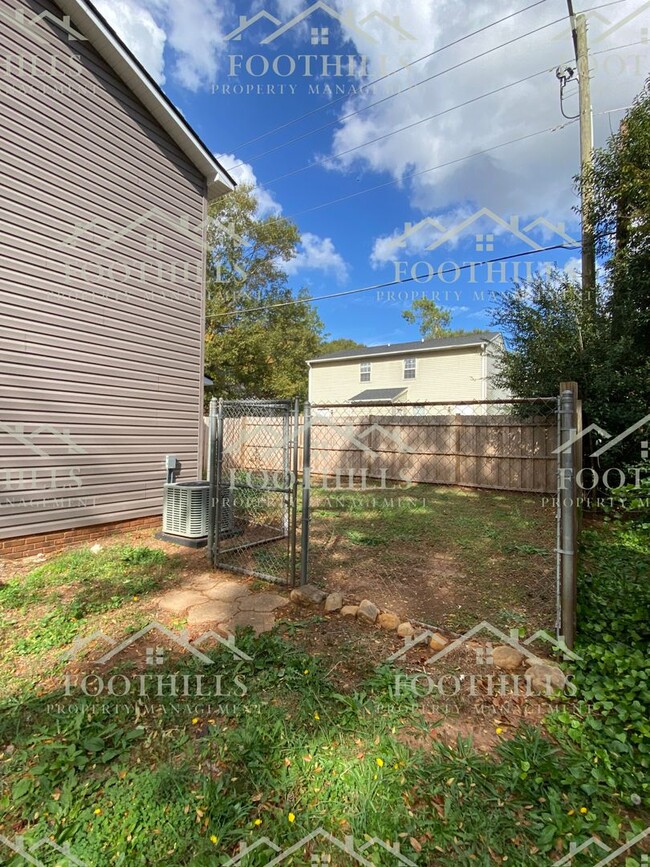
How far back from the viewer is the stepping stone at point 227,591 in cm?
301

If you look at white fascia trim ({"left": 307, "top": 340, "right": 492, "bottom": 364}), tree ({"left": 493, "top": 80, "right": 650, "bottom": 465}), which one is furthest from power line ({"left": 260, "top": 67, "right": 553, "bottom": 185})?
white fascia trim ({"left": 307, "top": 340, "right": 492, "bottom": 364})

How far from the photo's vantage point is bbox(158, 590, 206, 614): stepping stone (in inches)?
111

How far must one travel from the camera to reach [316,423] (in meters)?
10.1

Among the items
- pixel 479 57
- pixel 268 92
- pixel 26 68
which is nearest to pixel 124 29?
pixel 26 68

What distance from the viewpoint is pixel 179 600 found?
9.67 ft

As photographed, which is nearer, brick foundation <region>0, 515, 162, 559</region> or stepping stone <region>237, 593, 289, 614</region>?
stepping stone <region>237, 593, 289, 614</region>

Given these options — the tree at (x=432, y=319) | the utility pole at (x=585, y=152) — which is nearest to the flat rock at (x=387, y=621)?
the utility pole at (x=585, y=152)

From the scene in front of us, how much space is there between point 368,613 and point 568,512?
1.35 metres

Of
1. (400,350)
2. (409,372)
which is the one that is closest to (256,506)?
(409,372)

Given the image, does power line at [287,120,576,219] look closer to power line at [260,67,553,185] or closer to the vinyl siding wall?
power line at [260,67,553,185]

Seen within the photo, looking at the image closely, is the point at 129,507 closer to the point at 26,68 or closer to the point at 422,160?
the point at 26,68

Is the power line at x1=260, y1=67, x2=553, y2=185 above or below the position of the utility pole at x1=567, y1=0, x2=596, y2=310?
above

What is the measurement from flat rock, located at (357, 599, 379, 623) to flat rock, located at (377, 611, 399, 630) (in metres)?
0.04

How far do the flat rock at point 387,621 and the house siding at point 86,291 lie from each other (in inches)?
140
